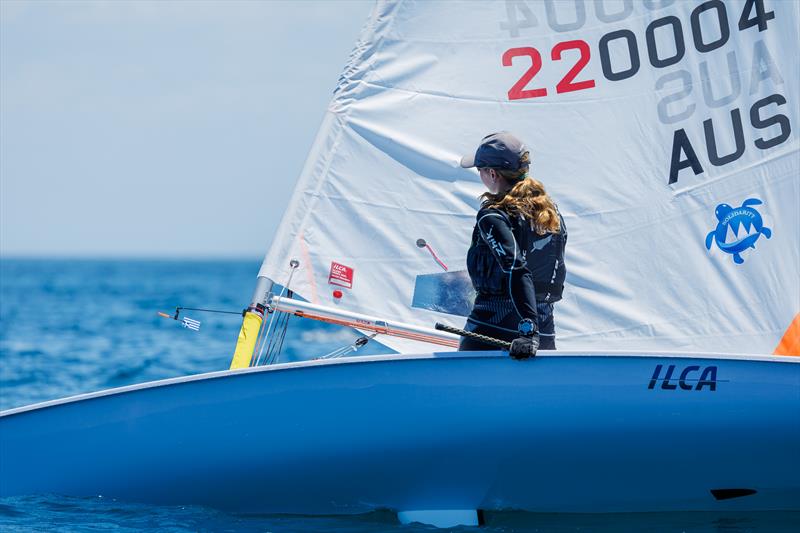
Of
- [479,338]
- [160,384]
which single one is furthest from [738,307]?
[160,384]

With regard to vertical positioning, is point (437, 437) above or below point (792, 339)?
below

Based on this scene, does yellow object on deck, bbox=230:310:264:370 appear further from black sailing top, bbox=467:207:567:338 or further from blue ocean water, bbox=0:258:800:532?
black sailing top, bbox=467:207:567:338

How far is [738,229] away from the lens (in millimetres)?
4660

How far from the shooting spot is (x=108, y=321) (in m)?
19.2

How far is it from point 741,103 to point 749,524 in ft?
5.67

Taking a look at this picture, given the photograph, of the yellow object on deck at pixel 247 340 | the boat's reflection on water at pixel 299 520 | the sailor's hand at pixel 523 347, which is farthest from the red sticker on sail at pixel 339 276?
the sailor's hand at pixel 523 347

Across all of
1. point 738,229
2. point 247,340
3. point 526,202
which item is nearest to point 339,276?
point 247,340

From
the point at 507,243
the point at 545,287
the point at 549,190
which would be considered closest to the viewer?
the point at 507,243

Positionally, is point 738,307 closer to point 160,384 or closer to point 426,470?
point 426,470

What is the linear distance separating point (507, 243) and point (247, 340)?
4.34 ft

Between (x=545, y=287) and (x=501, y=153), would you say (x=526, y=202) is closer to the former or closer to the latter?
(x=501, y=153)

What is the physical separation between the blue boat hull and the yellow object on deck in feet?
1.47

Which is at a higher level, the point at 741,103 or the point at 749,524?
the point at 741,103

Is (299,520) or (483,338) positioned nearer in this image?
(483,338)
